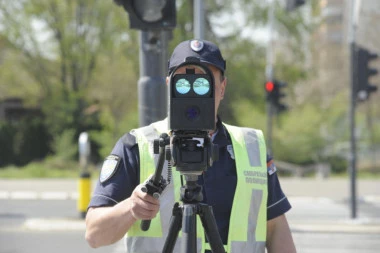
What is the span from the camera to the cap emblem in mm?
2369

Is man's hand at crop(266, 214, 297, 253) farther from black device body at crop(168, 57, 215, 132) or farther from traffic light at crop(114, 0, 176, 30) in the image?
traffic light at crop(114, 0, 176, 30)

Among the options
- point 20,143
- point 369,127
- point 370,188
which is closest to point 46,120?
point 20,143

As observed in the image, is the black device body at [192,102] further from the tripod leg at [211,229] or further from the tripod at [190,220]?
the tripod leg at [211,229]

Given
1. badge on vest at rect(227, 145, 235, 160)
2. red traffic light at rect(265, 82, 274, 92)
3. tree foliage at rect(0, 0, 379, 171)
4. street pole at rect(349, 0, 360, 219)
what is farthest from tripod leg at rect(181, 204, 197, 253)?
tree foliage at rect(0, 0, 379, 171)

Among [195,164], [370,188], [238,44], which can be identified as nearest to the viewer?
[195,164]

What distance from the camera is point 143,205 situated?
2.07 meters

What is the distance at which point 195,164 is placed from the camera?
2.00 meters

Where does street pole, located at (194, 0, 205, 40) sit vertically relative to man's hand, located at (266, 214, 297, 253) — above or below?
above

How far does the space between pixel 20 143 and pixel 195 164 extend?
87.6 ft

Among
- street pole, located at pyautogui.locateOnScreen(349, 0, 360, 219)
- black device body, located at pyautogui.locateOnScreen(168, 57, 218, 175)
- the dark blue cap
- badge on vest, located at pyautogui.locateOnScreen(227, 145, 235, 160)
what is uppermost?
the dark blue cap

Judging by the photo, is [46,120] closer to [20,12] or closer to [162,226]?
[20,12]

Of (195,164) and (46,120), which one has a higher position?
(195,164)

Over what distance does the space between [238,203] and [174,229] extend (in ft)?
1.25

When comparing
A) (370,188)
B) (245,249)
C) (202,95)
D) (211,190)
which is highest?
(202,95)
